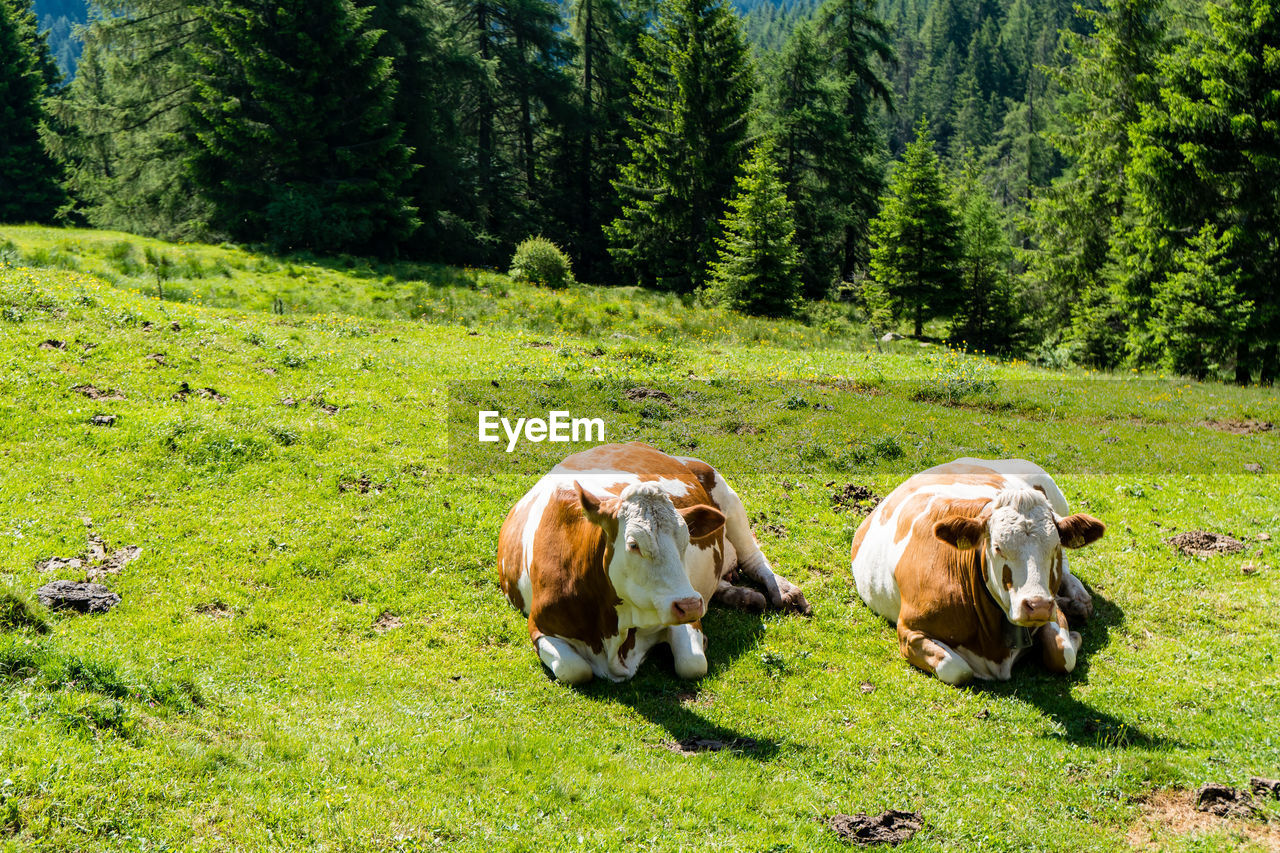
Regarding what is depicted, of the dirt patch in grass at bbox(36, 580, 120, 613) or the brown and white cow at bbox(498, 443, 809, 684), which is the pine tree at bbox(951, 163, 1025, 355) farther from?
the dirt patch in grass at bbox(36, 580, 120, 613)

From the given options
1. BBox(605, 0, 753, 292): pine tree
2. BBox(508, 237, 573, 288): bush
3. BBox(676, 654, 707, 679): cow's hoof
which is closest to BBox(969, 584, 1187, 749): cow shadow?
BBox(676, 654, 707, 679): cow's hoof

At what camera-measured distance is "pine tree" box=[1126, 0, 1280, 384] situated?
95.3ft

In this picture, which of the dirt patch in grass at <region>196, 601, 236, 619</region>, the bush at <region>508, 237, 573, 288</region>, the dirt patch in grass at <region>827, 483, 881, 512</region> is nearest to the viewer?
the dirt patch in grass at <region>196, 601, 236, 619</region>

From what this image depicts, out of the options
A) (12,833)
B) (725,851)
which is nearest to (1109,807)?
(725,851)

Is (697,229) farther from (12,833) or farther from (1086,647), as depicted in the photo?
(12,833)

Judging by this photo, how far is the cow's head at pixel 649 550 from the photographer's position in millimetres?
6742

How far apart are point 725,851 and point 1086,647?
4.96m

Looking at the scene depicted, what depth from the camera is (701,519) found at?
7.25 m

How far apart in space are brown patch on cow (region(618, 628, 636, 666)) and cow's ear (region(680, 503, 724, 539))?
107 centimetres

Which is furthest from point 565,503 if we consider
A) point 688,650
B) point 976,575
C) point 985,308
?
point 985,308

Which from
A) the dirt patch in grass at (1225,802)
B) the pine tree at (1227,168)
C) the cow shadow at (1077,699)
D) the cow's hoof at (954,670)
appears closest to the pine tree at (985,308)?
the pine tree at (1227,168)

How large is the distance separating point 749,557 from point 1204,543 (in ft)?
19.5

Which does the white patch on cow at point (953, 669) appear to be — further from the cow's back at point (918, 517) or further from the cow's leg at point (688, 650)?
the cow's leg at point (688, 650)

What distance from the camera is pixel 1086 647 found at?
844cm
